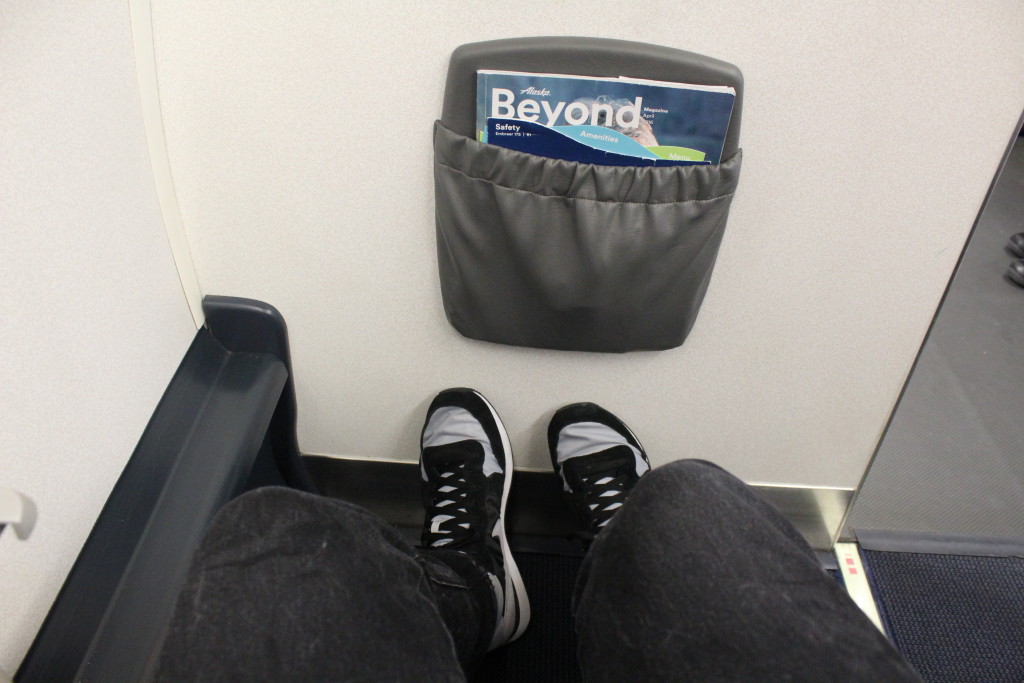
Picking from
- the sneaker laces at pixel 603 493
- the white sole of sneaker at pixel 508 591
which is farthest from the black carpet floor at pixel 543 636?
the sneaker laces at pixel 603 493

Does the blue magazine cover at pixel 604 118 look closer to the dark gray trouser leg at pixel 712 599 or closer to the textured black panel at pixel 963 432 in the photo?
the dark gray trouser leg at pixel 712 599

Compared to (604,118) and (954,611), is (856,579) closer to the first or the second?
(954,611)

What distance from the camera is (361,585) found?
435mm

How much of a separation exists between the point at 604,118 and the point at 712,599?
38 centimetres

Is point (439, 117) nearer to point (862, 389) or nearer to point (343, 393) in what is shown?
point (343, 393)

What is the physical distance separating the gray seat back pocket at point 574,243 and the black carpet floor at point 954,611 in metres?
0.57

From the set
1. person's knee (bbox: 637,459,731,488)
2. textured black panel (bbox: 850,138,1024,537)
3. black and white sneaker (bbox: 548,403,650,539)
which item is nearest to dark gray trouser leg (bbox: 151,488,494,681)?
person's knee (bbox: 637,459,731,488)

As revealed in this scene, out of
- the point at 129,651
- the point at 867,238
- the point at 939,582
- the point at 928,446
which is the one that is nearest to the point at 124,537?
the point at 129,651

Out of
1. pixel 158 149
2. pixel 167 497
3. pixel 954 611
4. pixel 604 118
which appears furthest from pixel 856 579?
pixel 158 149

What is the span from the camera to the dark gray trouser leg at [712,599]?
0.39 metres

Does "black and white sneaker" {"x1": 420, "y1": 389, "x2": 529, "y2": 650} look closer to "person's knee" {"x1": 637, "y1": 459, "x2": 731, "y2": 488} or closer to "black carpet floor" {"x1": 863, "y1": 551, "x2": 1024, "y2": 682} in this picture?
"person's knee" {"x1": 637, "y1": 459, "x2": 731, "y2": 488}

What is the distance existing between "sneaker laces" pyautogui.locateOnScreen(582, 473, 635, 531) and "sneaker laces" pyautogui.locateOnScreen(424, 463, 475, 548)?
0.16m

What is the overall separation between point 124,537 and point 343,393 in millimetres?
327

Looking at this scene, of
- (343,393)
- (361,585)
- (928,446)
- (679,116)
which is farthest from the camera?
(928,446)
